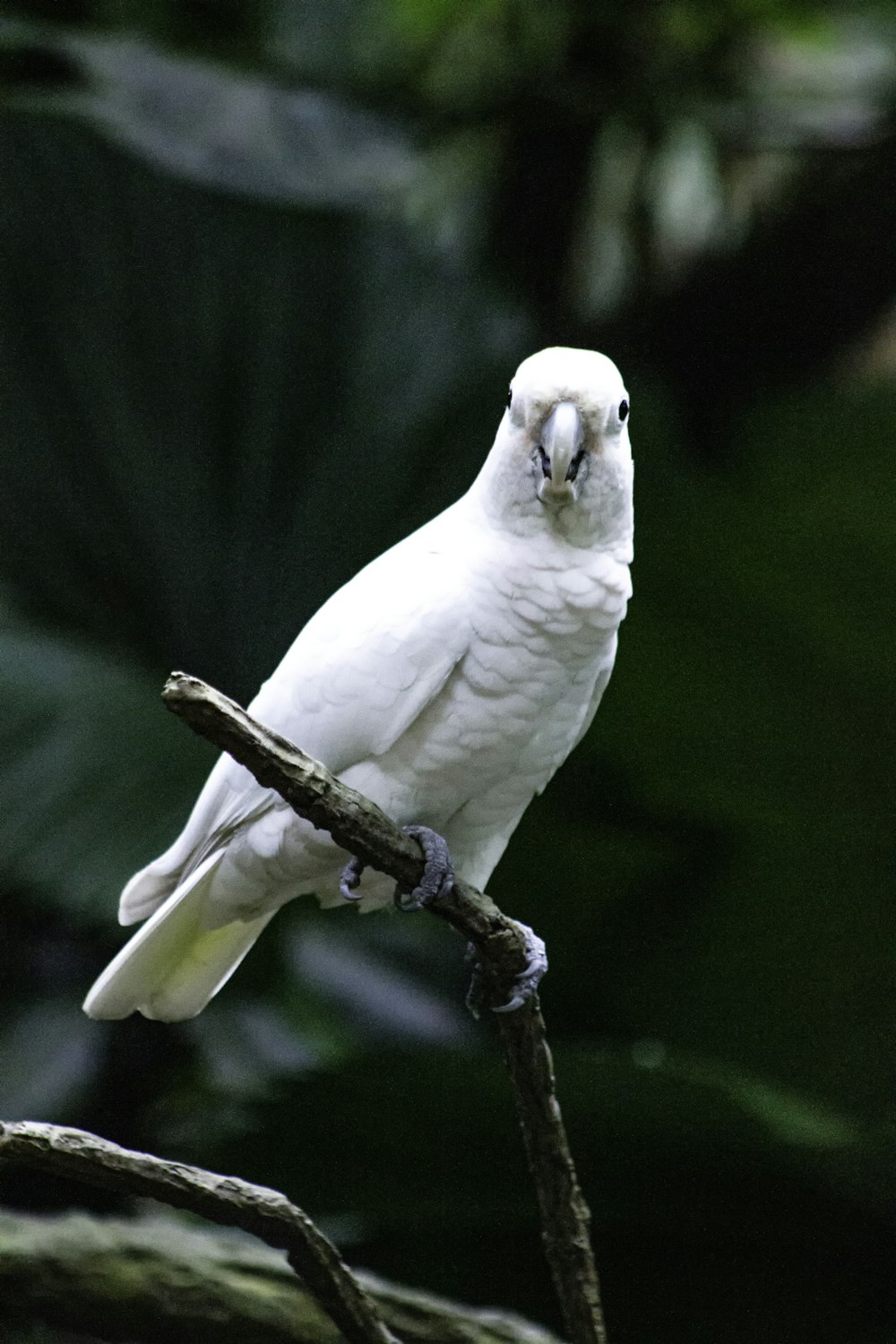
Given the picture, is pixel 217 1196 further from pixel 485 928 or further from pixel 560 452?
pixel 560 452

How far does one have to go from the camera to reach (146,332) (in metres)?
1.74

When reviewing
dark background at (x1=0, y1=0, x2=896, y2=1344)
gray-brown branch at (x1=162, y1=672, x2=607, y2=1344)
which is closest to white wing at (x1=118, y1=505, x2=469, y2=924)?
gray-brown branch at (x1=162, y1=672, x2=607, y2=1344)

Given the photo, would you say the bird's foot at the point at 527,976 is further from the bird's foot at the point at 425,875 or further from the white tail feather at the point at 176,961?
the white tail feather at the point at 176,961

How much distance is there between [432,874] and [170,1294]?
1.42 feet

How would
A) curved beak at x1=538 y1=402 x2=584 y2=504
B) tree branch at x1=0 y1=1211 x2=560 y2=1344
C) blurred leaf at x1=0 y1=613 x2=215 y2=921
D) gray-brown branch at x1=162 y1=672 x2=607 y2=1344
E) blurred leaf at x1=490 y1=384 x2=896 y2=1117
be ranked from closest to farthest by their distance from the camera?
gray-brown branch at x1=162 y1=672 x2=607 y2=1344 < curved beak at x1=538 y1=402 x2=584 y2=504 < tree branch at x1=0 y1=1211 x2=560 y2=1344 < blurred leaf at x1=490 y1=384 x2=896 y2=1117 < blurred leaf at x1=0 y1=613 x2=215 y2=921

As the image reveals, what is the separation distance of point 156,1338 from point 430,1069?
12.1 inches

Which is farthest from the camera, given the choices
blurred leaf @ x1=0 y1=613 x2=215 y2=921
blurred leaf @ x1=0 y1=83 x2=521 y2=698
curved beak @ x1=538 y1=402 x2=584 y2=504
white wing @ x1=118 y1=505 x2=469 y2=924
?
blurred leaf @ x1=0 y1=83 x2=521 y2=698

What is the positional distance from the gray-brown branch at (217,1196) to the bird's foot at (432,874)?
22 centimetres

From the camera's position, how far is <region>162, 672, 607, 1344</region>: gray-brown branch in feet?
2.55

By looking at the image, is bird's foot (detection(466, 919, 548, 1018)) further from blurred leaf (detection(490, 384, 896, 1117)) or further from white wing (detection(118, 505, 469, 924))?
blurred leaf (detection(490, 384, 896, 1117))

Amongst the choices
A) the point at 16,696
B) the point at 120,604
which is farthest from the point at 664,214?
the point at 16,696

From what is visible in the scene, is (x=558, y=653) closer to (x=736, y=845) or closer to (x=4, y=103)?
(x=736, y=845)

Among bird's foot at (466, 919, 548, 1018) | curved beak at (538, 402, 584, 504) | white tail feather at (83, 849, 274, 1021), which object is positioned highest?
curved beak at (538, 402, 584, 504)

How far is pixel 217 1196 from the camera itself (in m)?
0.94
